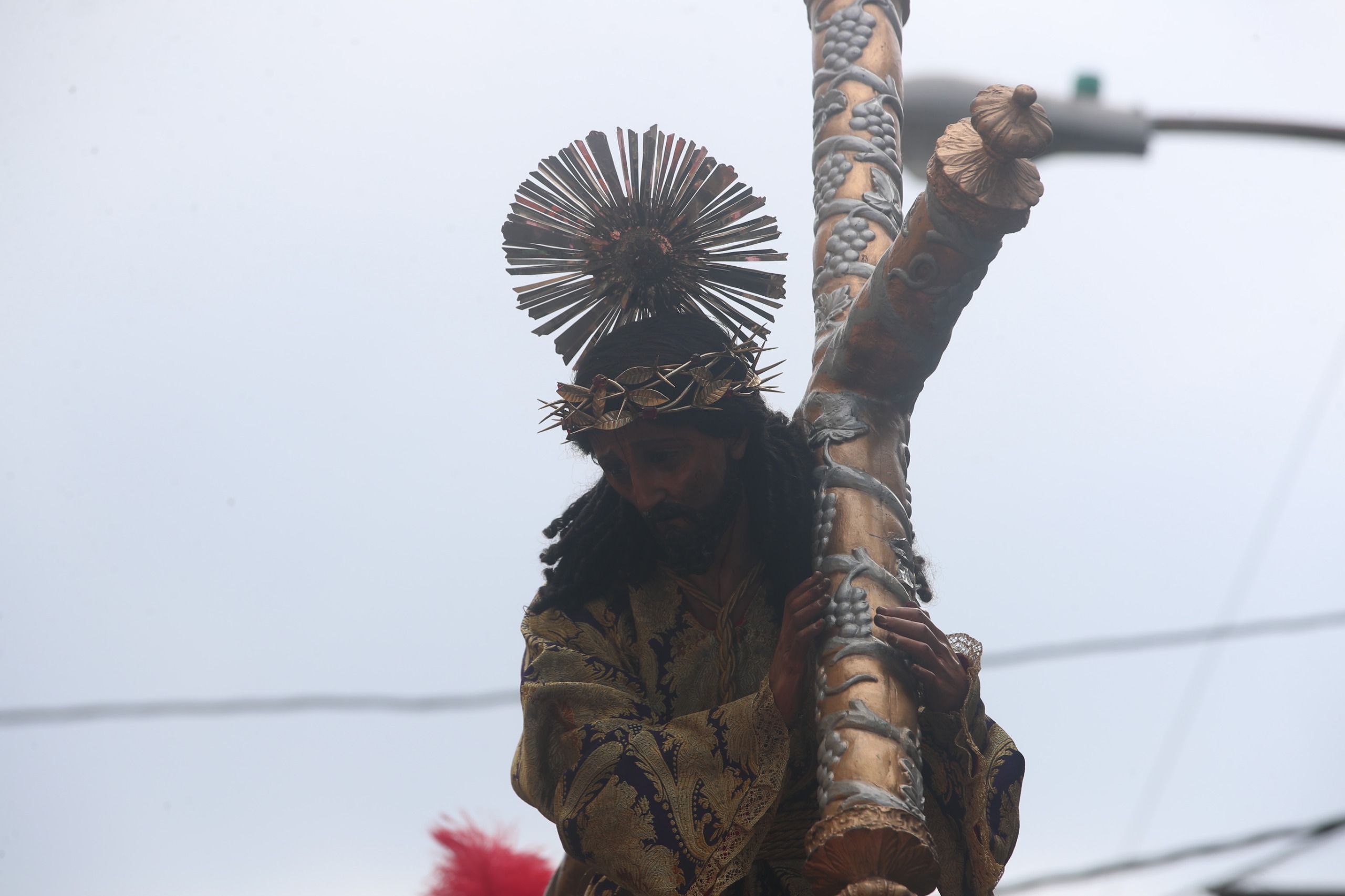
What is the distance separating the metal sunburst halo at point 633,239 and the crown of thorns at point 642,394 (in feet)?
0.81

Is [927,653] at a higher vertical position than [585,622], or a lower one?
lower

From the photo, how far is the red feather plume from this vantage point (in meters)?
4.72

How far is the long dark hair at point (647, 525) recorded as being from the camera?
3.80 m

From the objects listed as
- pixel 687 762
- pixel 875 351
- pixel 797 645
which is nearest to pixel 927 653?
pixel 797 645

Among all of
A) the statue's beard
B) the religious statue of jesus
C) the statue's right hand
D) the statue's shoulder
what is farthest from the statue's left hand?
the statue's shoulder

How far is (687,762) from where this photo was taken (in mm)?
3322

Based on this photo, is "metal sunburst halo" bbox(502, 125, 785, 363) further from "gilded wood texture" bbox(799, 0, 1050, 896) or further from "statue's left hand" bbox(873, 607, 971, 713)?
"statue's left hand" bbox(873, 607, 971, 713)

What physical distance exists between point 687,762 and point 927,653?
24.0 inches

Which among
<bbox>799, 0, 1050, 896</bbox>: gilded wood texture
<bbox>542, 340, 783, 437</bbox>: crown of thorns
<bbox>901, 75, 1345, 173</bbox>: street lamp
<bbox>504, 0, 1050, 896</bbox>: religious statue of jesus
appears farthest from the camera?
<bbox>901, 75, 1345, 173</bbox>: street lamp

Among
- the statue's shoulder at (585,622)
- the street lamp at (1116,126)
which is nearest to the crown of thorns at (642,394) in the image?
the statue's shoulder at (585,622)

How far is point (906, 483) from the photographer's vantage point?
143 inches

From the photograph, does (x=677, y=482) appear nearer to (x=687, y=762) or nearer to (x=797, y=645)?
(x=797, y=645)

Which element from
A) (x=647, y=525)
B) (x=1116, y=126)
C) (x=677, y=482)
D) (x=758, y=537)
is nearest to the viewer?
(x=677, y=482)

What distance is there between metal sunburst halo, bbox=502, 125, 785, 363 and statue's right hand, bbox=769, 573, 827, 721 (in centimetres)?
96
